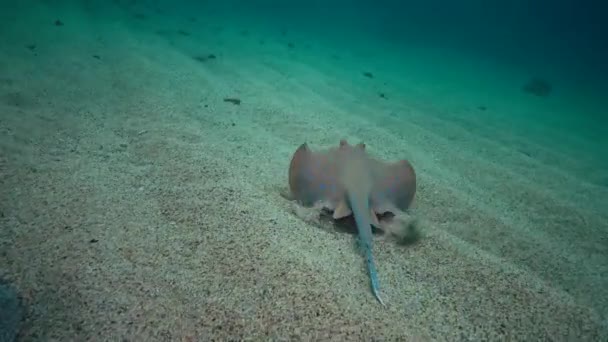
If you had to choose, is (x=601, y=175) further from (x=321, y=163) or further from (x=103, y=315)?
(x=103, y=315)

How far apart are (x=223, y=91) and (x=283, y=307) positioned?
249 inches

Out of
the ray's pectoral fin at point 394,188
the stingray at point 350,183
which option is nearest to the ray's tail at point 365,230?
the stingray at point 350,183

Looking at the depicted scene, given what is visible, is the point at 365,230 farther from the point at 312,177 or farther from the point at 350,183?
the point at 312,177

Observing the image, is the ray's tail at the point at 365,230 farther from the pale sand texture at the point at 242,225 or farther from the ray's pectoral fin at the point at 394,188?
the ray's pectoral fin at the point at 394,188

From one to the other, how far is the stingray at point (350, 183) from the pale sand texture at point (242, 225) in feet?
0.95

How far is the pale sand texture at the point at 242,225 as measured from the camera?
202 centimetres

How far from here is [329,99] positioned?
8914 mm

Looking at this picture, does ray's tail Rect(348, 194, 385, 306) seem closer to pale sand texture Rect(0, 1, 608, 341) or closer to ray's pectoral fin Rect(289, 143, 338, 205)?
pale sand texture Rect(0, 1, 608, 341)

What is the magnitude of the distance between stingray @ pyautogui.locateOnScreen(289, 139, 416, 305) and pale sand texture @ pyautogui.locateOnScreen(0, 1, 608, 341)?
0.95ft

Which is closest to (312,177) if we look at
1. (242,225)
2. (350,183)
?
(350,183)

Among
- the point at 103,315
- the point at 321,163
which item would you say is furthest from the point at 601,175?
the point at 103,315

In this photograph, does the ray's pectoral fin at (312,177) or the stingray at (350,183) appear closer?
the stingray at (350,183)

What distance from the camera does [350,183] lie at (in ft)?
9.63

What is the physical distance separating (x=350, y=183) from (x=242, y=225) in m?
1.06
